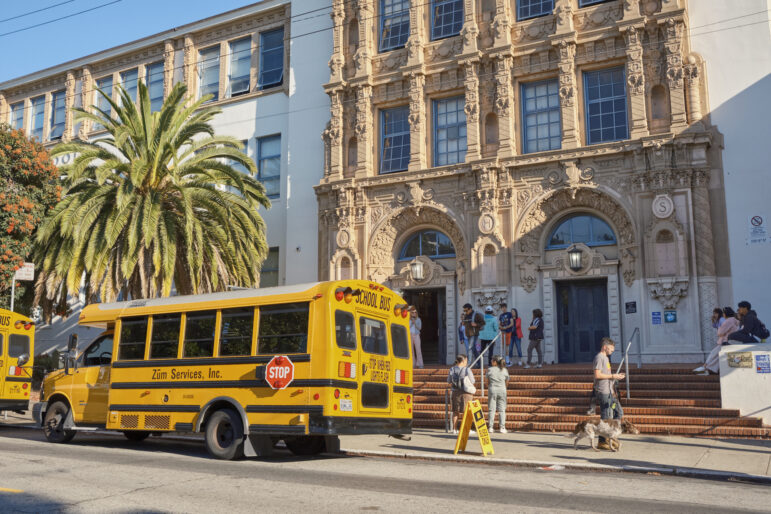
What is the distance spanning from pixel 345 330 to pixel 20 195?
1371 cm

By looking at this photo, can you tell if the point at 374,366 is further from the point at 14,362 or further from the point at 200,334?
the point at 14,362

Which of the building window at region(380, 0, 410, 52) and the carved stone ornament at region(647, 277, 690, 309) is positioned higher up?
the building window at region(380, 0, 410, 52)

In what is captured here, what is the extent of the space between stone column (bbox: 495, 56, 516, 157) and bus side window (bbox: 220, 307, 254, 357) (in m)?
12.9

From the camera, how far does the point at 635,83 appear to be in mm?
21094

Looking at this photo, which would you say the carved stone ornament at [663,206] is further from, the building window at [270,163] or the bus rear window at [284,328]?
the building window at [270,163]

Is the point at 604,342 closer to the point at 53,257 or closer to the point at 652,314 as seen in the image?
the point at 652,314

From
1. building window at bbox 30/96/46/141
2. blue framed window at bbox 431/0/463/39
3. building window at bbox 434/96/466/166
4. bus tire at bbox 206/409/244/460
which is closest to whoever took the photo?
bus tire at bbox 206/409/244/460

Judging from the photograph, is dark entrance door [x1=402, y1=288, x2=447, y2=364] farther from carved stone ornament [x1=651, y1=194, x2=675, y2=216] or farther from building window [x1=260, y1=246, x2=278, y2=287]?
carved stone ornament [x1=651, y1=194, x2=675, y2=216]

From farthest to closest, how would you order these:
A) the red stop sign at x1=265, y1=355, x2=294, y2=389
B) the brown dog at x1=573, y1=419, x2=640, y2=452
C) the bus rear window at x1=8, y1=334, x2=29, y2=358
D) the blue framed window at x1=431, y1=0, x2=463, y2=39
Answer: the blue framed window at x1=431, y1=0, x2=463, y2=39 → the bus rear window at x1=8, y1=334, x2=29, y2=358 → the brown dog at x1=573, y1=419, x2=640, y2=452 → the red stop sign at x1=265, y1=355, x2=294, y2=389

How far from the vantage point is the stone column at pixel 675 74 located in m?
20.4

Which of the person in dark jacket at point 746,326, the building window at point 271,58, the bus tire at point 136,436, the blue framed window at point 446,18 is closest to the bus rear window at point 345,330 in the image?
the bus tire at point 136,436

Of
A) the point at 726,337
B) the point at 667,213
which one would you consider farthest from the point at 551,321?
the point at 726,337

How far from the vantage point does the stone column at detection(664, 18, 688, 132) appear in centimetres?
2042

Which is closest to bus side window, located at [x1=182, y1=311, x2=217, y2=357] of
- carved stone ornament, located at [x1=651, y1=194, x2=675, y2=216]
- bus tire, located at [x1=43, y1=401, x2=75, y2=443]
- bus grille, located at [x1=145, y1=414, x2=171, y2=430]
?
bus grille, located at [x1=145, y1=414, x2=171, y2=430]
